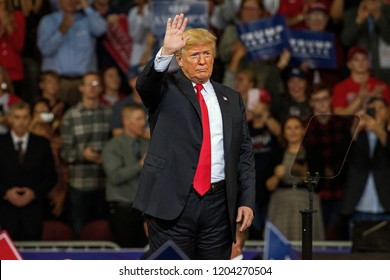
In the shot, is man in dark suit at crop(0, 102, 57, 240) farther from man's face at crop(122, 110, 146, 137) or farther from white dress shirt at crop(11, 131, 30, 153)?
man's face at crop(122, 110, 146, 137)

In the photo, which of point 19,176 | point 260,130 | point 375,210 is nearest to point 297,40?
point 260,130

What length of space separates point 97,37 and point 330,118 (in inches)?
150

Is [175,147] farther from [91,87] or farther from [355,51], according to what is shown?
[355,51]

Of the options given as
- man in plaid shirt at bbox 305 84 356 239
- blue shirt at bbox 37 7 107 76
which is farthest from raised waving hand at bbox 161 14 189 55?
blue shirt at bbox 37 7 107 76

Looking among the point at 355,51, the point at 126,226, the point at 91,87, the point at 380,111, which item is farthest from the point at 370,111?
the point at 91,87

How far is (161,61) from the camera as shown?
534cm

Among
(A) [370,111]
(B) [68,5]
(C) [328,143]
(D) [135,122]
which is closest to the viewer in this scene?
(C) [328,143]

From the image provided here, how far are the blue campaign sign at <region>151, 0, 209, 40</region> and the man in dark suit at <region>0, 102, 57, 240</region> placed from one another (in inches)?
59.3

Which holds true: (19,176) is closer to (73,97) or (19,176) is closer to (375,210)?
(73,97)

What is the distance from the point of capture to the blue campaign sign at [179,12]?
32.8 ft

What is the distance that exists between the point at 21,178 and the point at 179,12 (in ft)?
6.53

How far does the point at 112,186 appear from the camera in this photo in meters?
9.27

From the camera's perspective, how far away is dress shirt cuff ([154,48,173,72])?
534cm
